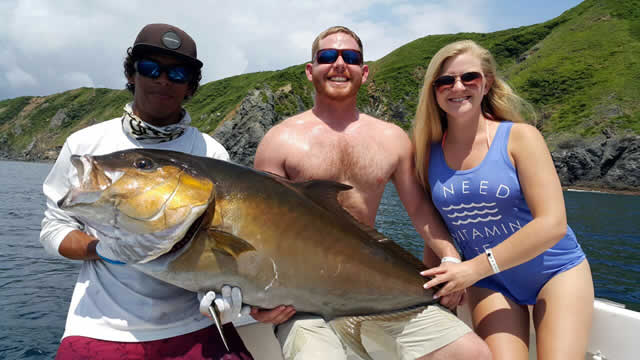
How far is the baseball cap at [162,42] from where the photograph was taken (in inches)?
98.1

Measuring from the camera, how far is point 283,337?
7.79ft

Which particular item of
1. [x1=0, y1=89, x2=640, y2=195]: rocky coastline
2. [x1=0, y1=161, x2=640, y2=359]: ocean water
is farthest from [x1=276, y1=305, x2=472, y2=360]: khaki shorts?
[x1=0, y1=89, x2=640, y2=195]: rocky coastline

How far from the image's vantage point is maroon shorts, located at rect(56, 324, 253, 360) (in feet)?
7.00

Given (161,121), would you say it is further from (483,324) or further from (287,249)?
(483,324)

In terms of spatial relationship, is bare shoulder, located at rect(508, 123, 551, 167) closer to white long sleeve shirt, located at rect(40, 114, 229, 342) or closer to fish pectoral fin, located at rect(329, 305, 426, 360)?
fish pectoral fin, located at rect(329, 305, 426, 360)

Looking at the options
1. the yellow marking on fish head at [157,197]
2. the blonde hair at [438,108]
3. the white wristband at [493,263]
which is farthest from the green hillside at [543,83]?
the yellow marking on fish head at [157,197]

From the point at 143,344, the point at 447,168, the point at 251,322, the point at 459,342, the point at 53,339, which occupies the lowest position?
the point at 53,339

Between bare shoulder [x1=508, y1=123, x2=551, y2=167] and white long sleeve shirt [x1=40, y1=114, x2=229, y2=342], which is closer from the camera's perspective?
white long sleeve shirt [x1=40, y1=114, x2=229, y2=342]

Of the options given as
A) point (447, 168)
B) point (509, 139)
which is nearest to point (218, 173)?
point (447, 168)

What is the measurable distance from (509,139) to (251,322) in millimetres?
2450

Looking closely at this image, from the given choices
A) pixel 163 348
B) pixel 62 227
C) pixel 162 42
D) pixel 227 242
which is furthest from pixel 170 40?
pixel 163 348

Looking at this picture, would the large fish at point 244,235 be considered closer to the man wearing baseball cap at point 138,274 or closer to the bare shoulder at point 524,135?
the man wearing baseball cap at point 138,274

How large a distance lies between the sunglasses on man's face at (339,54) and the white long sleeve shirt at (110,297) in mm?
1773

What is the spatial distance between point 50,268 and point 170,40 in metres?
10.1
